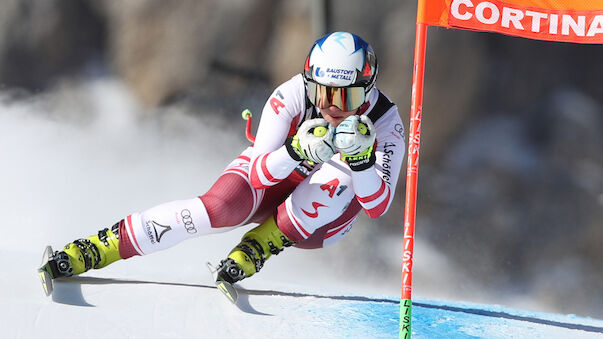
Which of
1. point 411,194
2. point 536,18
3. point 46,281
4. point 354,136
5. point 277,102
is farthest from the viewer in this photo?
point 536,18

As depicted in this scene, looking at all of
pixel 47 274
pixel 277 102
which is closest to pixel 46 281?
pixel 47 274

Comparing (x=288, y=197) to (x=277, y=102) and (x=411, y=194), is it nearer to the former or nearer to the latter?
(x=277, y=102)

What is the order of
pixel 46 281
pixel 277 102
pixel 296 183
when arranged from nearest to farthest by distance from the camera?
pixel 46 281
pixel 277 102
pixel 296 183

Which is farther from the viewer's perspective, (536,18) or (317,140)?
(536,18)

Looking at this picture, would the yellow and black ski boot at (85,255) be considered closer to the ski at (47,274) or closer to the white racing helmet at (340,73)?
the ski at (47,274)

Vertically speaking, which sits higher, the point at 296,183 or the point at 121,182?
the point at 121,182

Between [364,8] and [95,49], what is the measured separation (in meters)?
2.68

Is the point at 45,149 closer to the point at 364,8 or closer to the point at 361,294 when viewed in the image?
the point at 364,8

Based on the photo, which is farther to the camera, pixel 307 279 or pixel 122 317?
pixel 307 279

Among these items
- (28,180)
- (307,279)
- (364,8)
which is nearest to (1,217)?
(28,180)

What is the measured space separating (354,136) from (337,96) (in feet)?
1.37

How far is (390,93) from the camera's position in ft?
23.1

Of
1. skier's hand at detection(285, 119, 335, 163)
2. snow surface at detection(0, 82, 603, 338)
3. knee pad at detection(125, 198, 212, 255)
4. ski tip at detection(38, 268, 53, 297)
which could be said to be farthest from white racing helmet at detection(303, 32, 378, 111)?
ski tip at detection(38, 268, 53, 297)

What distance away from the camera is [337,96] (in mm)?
3324
